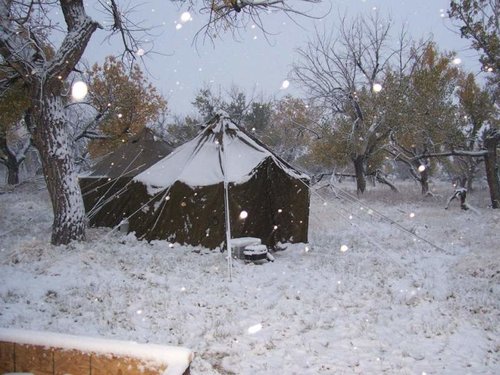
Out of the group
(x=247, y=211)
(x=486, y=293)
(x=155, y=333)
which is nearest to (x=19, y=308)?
(x=155, y=333)

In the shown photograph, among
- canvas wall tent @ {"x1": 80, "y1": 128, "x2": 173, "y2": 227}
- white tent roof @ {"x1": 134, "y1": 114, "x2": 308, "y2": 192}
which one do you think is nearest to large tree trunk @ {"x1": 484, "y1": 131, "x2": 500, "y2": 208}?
white tent roof @ {"x1": 134, "y1": 114, "x2": 308, "y2": 192}

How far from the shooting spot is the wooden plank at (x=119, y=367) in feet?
7.42

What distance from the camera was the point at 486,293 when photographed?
7.11 meters

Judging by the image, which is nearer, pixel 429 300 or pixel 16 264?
pixel 429 300

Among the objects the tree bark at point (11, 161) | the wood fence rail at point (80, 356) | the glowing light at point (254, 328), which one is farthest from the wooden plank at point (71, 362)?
the tree bark at point (11, 161)

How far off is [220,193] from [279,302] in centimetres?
407

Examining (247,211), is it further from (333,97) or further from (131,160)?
(333,97)

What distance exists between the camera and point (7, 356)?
2.43 meters

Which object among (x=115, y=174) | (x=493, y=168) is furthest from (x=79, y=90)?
(x=493, y=168)

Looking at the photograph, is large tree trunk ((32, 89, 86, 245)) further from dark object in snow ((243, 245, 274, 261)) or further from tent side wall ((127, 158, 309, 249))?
dark object in snow ((243, 245, 274, 261))

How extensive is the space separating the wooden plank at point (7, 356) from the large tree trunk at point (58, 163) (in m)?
7.63

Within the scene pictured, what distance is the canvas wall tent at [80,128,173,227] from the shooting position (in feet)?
42.4

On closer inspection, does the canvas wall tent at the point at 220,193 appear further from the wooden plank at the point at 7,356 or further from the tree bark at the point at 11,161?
the tree bark at the point at 11,161

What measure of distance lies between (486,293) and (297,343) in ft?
13.7
